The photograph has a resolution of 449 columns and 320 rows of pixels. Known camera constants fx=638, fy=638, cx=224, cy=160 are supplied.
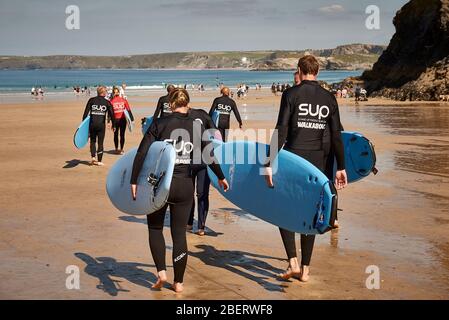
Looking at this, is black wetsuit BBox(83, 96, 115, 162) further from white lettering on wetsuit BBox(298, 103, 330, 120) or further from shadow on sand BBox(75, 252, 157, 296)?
white lettering on wetsuit BBox(298, 103, 330, 120)

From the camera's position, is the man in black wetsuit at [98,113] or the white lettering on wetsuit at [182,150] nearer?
the white lettering on wetsuit at [182,150]

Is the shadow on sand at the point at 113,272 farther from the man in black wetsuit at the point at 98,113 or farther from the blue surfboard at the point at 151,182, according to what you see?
the man in black wetsuit at the point at 98,113

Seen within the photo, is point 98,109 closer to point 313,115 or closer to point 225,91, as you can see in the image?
point 225,91

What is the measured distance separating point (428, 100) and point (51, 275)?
1768 inches

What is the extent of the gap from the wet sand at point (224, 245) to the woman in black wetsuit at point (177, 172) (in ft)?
1.29

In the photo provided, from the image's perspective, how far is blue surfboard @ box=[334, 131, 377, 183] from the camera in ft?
28.8

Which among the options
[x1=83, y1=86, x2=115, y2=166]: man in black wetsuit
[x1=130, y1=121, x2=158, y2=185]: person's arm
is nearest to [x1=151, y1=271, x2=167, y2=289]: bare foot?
[x1=130, y1=121, x2=158, y2=185]: person's arm

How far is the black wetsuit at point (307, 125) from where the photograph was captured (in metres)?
6.50

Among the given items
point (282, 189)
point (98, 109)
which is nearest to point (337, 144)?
point (282, 189)

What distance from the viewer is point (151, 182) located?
6.07m

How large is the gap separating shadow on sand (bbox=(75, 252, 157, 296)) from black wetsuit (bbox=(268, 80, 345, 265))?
1.57 metres

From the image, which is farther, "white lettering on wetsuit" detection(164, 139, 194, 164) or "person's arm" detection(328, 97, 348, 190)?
"person's arm" detection(328, 97, 348, 190)

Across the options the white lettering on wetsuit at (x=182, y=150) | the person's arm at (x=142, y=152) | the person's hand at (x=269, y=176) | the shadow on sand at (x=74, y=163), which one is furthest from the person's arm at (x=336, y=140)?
the shadow on sand at (x=74, y=163)

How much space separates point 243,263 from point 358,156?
2.52 metres
